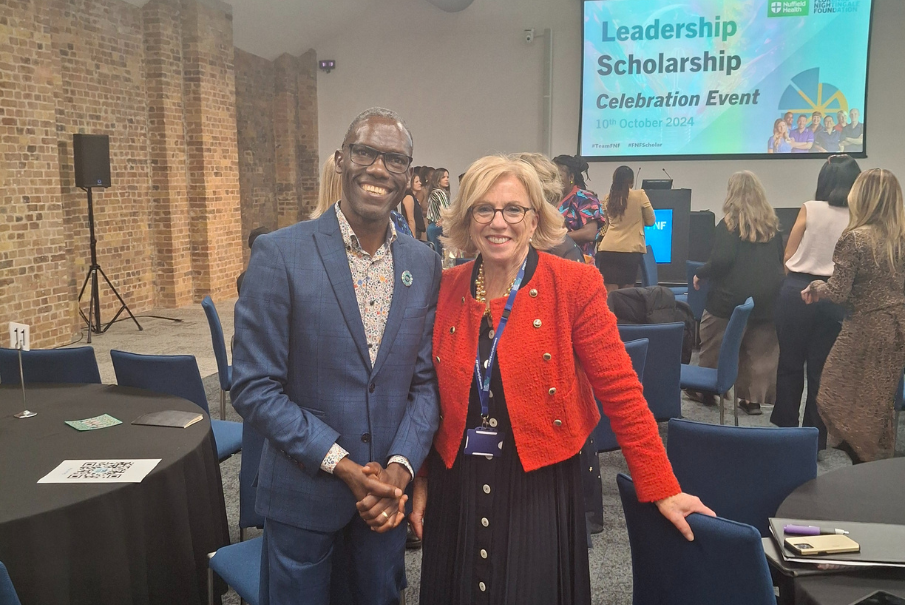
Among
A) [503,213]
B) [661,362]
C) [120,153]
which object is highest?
[120,153]

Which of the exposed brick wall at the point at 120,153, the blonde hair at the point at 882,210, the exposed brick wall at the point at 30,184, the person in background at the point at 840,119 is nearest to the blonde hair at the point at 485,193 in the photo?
the blonde hair at the point at 882,210

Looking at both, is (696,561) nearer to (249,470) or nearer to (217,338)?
(249,470)

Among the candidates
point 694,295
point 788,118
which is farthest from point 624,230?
point 788,118

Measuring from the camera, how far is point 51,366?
10.7 ft

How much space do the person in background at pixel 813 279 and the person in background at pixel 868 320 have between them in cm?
26

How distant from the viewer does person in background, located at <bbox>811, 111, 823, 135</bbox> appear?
10406 mm

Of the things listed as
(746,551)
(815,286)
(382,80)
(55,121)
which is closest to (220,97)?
(55,121)

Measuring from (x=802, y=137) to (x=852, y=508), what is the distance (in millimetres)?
9865

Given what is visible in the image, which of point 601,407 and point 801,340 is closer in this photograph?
point 601,407

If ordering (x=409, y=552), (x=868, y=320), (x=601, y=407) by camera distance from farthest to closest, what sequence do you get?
1. (x=868, y=320)
2. (x=601, y=407)
3. (x=409, y=552)

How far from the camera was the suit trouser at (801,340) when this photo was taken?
411 cm

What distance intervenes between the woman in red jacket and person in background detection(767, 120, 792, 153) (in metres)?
10.1

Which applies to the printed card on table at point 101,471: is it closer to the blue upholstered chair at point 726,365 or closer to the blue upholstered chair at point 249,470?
the blue upholstered chair at point 249,470

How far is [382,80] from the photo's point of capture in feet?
40.7
